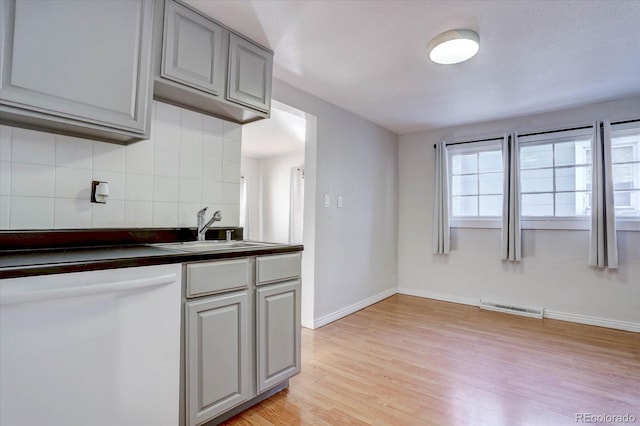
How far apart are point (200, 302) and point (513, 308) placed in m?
3.58

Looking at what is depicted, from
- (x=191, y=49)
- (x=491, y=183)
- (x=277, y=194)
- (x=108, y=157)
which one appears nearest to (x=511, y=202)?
(x=491, y=183)

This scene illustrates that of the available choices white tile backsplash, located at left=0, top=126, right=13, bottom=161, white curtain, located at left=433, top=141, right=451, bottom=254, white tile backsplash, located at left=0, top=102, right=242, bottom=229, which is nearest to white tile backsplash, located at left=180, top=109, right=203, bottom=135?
white tile backsplash, located at left=0, top=102, right=242, bottom=229

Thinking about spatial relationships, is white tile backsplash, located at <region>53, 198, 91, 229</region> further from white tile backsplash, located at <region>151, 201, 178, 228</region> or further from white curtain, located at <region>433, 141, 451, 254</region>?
white curtain, located at <region>433, 141, 451, 254</region>

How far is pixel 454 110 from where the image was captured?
3.53 meters

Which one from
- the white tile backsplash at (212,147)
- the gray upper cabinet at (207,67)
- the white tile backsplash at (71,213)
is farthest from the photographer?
the white tile backsplash at (212,147)

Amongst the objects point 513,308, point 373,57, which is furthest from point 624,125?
point 373,57

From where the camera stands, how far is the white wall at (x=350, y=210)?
3121 mm

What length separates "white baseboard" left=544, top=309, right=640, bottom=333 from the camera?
3.08m

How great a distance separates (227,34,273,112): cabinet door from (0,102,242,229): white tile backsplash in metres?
0.32

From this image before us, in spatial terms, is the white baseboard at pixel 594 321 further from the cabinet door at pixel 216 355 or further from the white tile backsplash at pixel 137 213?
the white tile backsplash at pixel 137 213

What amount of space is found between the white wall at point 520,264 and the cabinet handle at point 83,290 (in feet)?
12.0

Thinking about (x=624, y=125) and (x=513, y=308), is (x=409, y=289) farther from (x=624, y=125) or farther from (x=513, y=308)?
(x=624, y=125)

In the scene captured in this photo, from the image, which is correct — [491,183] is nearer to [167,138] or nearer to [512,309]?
[512,309]

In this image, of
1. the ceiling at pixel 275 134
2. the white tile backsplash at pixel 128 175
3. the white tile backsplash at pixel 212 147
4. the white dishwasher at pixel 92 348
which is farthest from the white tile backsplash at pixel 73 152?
the ceiling at pixel 275 134
